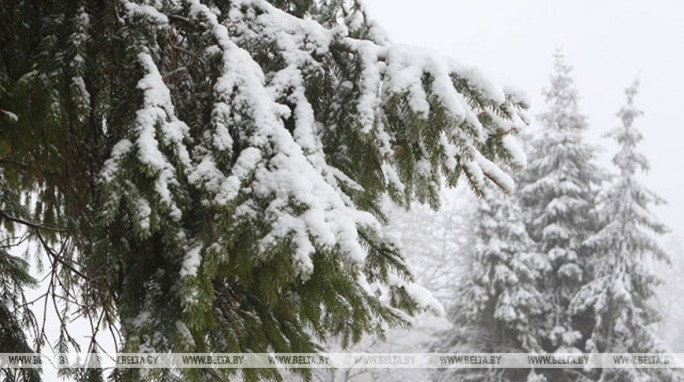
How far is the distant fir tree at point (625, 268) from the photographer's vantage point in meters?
13.5

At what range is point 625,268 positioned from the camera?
45.5 feet

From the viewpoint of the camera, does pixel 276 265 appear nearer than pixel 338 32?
Yes

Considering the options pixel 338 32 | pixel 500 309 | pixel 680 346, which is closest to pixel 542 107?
pixel 500 309

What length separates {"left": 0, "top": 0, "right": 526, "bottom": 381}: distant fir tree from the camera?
6.11 feet

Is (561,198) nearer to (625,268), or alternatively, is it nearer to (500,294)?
(625,268)

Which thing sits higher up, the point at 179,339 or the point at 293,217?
the point at 293,217

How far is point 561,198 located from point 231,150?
562 inches

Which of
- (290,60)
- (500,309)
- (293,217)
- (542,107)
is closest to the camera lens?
(293,217)

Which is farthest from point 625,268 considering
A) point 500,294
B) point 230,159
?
point 230,159

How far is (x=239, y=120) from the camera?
208 cm

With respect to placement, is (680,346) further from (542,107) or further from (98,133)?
(98,133)

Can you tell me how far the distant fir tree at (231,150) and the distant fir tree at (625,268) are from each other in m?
12.9

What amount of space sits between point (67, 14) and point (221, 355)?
1.46 meters

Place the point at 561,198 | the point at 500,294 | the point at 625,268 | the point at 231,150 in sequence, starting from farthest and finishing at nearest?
the point at 561,198 < the point at 500,294 < the point at 625,268 < the point at 231,150
